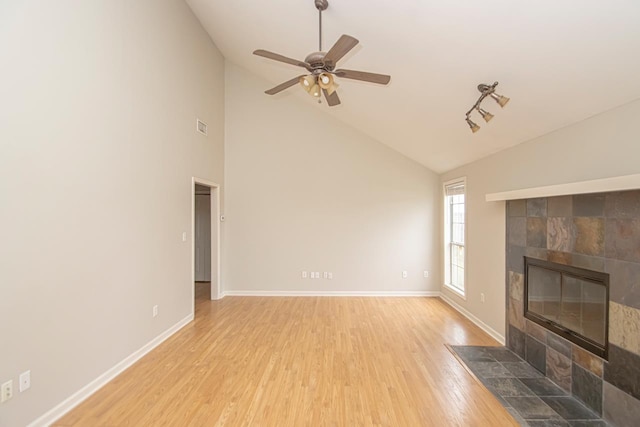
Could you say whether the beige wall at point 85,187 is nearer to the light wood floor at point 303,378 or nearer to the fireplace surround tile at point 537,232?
the light wood floor at point 303,378

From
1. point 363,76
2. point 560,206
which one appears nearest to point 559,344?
point 560,206

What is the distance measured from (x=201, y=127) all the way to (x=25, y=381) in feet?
12.1

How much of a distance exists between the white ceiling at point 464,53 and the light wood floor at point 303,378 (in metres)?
2.54

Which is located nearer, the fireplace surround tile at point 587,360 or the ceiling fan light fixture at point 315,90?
the fireplace surround tile at point 587,360

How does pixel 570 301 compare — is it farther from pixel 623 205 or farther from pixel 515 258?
pixel 623 205

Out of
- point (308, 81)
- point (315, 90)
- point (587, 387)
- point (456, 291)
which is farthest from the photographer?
point (456, 291)

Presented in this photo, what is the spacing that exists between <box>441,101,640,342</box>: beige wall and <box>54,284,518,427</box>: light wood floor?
2.08ft

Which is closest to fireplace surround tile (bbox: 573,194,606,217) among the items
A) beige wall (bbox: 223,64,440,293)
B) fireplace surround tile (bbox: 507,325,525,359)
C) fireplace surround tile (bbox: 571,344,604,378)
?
fireplace surround tile (bbox: 571,344,604,378)

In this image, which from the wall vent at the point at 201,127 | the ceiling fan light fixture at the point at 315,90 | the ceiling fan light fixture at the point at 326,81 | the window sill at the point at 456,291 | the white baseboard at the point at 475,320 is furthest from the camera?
the window sill at the point at 456,291

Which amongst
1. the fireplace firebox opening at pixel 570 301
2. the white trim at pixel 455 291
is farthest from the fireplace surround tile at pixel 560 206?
the white trim at pixel 455 291

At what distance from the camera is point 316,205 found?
5.78 metres

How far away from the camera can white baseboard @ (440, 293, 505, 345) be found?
3672mm

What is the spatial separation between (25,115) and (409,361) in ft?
12.8

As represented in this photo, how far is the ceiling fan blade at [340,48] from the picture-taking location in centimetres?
204
